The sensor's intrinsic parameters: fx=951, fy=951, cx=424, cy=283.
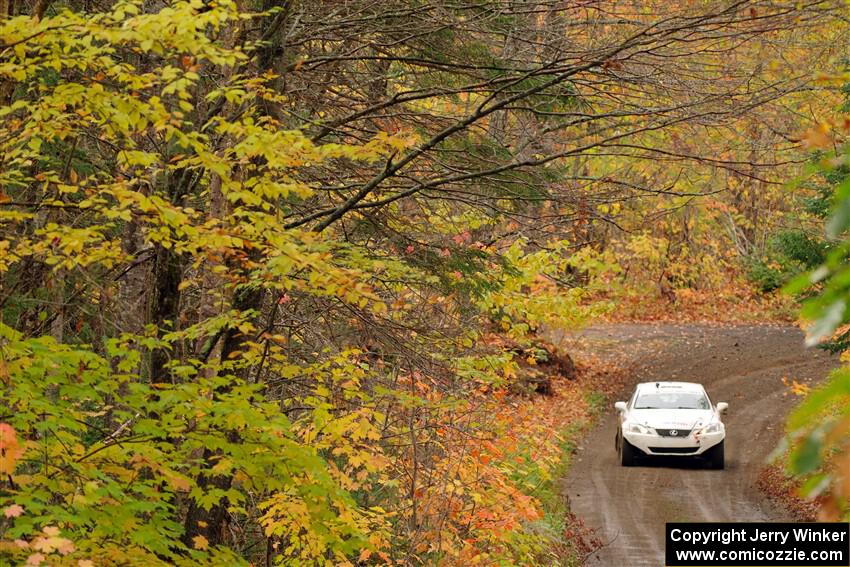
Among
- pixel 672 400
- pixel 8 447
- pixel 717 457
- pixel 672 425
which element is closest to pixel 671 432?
pixel 672 425

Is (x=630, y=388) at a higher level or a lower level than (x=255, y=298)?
lower

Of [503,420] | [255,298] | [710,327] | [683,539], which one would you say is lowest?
[710,327]

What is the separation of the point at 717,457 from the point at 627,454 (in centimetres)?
185

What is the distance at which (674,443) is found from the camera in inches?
753

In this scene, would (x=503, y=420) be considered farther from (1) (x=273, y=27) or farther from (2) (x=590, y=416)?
(2) (x=590, y=416)

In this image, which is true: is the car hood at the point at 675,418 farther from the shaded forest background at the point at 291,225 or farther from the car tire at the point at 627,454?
the shaded forest background at the point at 291,225

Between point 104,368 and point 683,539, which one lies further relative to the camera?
point 683,539

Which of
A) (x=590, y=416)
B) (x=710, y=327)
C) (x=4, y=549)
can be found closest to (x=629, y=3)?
(x=4, y=549)

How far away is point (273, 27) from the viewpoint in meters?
8.18

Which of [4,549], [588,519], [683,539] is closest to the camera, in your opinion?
[4,549]

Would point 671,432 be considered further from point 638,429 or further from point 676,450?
point 638,429

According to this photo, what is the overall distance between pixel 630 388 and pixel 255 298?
899 inches

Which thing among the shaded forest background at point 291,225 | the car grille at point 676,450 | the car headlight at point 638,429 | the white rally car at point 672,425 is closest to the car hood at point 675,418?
the white rally car at point 672,425

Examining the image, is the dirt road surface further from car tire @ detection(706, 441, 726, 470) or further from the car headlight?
the car headlight
